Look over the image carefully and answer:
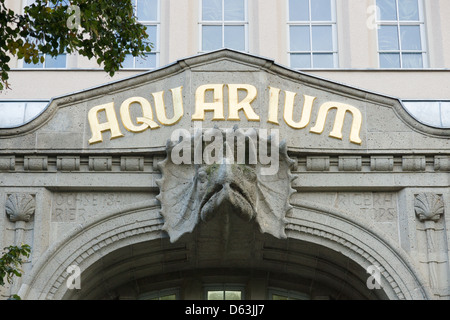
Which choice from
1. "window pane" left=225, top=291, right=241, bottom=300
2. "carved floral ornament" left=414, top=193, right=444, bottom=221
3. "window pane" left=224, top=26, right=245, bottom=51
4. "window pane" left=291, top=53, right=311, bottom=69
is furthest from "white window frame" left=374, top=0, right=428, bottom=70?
"window pane" left=225, top=291, right=241, bottom=300

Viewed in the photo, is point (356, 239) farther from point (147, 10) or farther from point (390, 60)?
point (147, 10)

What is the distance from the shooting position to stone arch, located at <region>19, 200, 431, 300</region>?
1593 centimetres

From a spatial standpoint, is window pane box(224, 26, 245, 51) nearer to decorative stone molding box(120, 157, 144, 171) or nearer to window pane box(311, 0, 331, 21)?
window pane box(311, 0, 331, 21)

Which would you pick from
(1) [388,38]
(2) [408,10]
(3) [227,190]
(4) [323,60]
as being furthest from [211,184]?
(2) [408,10]

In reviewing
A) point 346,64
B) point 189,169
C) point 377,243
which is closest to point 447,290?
point 377,243

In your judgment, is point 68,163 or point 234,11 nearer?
point 68,163

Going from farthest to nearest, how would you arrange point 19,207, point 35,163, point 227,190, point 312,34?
point 312,34
point 35,163
point 19,207
point 227,190

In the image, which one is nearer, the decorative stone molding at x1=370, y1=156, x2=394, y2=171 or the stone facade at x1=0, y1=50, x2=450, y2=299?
the stone facade at x1=0, y1=50, x2=450, y2=299

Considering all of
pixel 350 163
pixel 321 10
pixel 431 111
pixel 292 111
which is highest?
Result: pixel 321 10

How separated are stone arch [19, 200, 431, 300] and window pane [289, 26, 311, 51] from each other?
4.16m

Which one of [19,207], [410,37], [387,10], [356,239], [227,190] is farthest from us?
[387,10]

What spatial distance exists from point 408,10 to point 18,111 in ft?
23.4

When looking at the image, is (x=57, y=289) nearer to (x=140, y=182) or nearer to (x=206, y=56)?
(x=140, y=182)

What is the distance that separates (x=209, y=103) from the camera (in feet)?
54.0
